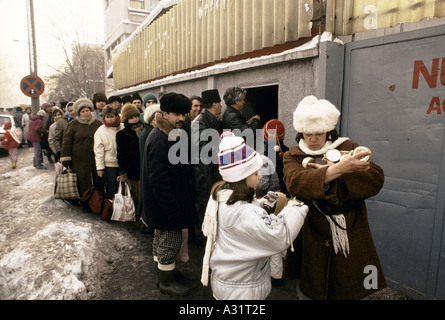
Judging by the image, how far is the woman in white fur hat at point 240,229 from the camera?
1916mm

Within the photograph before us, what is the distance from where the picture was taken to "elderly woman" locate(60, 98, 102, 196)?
542 cm

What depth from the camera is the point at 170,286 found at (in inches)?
131

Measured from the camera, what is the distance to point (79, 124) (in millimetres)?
5496

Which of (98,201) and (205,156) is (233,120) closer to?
(205,156)

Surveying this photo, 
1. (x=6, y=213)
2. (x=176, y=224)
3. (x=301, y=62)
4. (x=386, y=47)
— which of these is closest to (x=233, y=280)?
(x=176, y=224)

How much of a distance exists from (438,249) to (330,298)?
5.15ft

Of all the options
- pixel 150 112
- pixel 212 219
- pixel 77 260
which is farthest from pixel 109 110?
pixel 212 219

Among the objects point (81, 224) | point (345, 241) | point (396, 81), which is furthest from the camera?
point (81, 224)

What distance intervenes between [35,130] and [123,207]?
674 cm

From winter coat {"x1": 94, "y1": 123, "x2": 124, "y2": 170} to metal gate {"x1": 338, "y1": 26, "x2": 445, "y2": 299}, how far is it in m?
3.67

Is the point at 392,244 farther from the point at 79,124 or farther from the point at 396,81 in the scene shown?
the point at 79,124

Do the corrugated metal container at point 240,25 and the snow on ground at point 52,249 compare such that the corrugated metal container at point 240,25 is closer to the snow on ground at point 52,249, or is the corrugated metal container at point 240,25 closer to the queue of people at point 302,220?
the queue of people at point 302,220

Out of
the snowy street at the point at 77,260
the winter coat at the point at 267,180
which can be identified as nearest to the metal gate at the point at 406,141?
the snowy street at the point at 77,260
